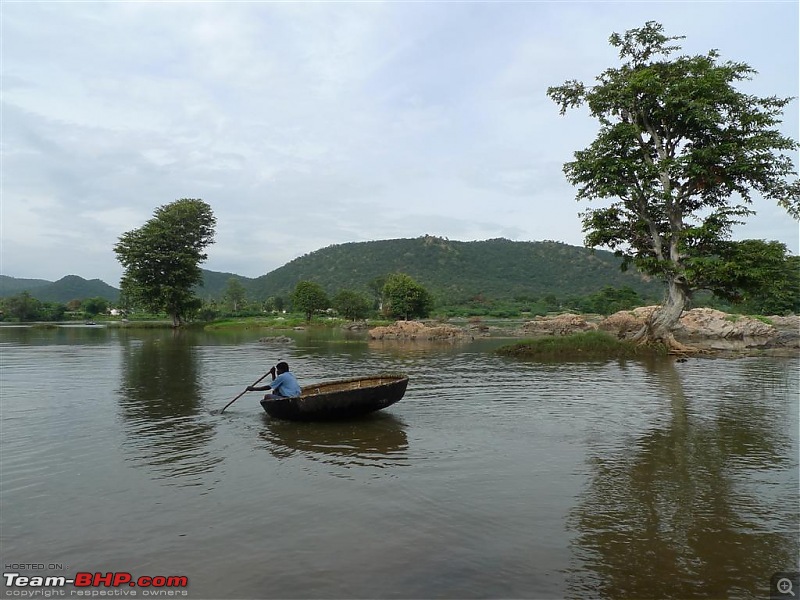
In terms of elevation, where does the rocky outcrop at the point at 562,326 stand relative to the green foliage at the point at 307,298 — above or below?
below

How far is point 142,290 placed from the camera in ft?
215

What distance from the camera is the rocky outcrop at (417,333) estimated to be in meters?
50.2

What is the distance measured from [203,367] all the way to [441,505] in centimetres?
2145

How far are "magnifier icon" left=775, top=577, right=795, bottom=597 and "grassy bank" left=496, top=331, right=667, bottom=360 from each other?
24289mm

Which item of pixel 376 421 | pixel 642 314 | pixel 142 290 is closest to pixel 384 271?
pixel 142 290

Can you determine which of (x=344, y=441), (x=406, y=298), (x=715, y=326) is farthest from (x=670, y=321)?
(x=406, y=298)

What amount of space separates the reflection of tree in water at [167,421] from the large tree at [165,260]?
4517 centimetres

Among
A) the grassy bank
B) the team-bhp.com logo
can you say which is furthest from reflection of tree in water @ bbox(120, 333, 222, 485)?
the grassy bank

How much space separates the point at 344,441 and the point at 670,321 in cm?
2583

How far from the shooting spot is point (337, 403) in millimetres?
12805

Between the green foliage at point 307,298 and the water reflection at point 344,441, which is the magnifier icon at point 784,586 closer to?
the water reflection at point 344,441

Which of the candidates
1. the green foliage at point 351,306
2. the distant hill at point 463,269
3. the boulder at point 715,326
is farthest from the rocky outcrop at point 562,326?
the distant hill at point 463,269

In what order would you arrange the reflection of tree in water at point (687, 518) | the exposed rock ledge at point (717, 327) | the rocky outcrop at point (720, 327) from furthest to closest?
the rocky outcrop at point (720, 327)
the exposed rock ledge at point (717, 327)
the reflection of tree in water at point (687, 518)

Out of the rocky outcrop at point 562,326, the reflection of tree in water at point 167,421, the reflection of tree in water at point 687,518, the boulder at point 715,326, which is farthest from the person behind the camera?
the rocky outcrop at point 562,326
